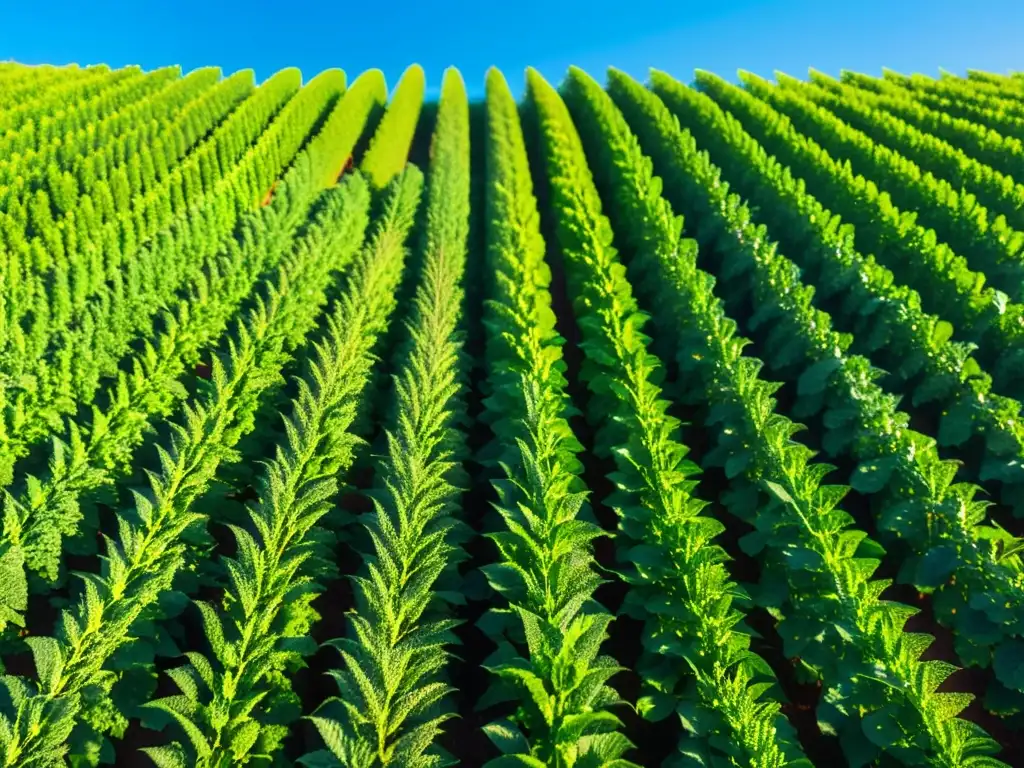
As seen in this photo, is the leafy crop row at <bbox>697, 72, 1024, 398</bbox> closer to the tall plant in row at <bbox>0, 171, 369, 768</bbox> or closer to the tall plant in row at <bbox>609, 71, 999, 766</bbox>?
the tall plant in row at <bbox>609, 71, 999, 766</bbox>

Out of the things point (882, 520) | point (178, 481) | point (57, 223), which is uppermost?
point (57, 223)

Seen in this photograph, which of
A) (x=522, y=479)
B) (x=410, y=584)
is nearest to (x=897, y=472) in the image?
(x=522, y=479)

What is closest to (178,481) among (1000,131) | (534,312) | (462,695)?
(462,695)

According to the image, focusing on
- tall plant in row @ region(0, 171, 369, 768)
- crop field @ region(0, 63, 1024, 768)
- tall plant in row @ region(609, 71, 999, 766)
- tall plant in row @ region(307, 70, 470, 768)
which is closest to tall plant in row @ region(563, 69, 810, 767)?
crop field @ region(0, 63, 1024, 768)

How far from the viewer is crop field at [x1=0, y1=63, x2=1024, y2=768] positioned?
3615 mm

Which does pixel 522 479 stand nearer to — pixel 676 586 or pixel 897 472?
pixel 676 586

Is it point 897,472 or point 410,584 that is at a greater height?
point 897,472

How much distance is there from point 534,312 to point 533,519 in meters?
3.30

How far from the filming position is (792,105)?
48.1 ft

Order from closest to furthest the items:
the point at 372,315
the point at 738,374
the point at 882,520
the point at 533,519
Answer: the point at 533,519 → the point at 882,520 → the point at 738,374 → the point at 372,315

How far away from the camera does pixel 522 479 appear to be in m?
5.00

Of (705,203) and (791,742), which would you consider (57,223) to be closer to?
(705,203)

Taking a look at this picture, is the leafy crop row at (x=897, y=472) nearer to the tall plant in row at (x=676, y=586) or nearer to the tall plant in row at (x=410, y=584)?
the tall plant in row at (x=676, y=586)

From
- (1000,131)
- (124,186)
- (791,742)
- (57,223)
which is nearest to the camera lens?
(791,742)
